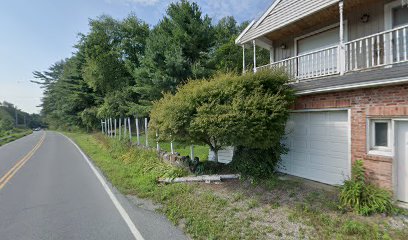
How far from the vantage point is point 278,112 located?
24.4 feet

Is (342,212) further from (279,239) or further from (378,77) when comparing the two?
(378,77)

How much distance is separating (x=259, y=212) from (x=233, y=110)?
267 centimetres

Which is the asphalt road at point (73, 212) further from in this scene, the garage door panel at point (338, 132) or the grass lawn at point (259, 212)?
the garage door panel at point (338, 132)

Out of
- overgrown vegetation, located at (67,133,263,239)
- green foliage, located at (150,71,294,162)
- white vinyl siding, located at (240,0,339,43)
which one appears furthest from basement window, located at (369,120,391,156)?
white vinyl siding, located at (240,0,339,43)

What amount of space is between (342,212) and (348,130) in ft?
7.42

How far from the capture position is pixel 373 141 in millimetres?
6531

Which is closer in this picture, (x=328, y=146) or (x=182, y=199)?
(x=182, y=199)

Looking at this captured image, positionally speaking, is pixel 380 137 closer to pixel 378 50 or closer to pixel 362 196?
pixel 362 196

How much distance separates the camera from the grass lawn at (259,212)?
4854mm

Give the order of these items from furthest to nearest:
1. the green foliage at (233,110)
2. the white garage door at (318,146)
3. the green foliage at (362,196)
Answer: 1. the white garage door at (318,146)
2. the green foliage at (233,110)
3. the green foliage at (362,196)

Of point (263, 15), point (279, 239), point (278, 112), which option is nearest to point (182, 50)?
point (263, 15)

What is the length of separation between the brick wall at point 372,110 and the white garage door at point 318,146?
1.10ft

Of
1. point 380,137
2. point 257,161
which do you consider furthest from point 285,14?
point 380,137

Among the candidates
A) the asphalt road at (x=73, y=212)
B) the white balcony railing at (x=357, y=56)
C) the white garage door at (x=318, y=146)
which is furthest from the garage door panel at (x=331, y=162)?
the asphalt road at (x=73, y=212)
